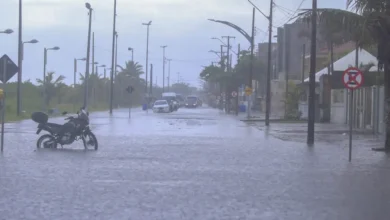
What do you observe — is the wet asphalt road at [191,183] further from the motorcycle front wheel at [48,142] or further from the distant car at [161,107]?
the distant car at [161,107]

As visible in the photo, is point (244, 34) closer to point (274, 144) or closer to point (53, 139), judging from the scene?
point (274, 144)

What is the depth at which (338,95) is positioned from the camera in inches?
2078

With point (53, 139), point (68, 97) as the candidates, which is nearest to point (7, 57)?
point (53, 139)

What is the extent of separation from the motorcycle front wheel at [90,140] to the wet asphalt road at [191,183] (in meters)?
0.33

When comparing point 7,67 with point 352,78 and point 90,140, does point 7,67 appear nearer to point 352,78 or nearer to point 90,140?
point 90,140

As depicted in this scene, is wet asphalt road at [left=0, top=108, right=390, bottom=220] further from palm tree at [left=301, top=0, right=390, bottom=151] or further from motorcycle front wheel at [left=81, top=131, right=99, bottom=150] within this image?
palm tree at [left=301, top=0, right=390, bottom=151]

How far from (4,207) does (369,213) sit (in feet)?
17.9

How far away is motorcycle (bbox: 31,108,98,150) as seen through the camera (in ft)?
79.0

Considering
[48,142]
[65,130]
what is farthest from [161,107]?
[65,130]

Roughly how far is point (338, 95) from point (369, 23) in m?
29.5

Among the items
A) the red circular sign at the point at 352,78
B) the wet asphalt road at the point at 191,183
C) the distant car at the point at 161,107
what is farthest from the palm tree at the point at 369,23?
the distant car at the point at 161,107

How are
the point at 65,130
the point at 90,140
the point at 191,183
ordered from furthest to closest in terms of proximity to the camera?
1. the point at 90,140
2. the point at 65,130
3. the point at 191,183

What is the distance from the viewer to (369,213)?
12.0 meters

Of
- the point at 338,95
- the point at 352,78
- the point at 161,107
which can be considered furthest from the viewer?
the point at 161,107
